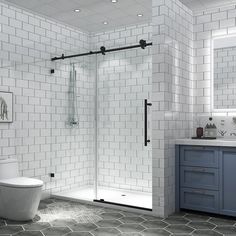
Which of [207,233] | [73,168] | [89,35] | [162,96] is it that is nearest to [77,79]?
[89,35]

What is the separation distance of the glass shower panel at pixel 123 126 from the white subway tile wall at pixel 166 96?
0.57 m

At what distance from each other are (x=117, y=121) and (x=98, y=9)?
169cm

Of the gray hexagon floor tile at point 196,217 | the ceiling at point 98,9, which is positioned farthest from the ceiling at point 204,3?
the gray hexagon floor tile at point 196,217

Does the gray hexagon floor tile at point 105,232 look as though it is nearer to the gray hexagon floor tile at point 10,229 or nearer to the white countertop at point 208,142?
the gray hexagon floor tile at point 10,229

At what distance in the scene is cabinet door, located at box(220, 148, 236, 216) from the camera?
3669 mm

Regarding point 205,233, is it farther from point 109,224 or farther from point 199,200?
point 109,224

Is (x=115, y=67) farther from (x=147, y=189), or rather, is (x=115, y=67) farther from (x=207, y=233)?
(x=207, y=233)

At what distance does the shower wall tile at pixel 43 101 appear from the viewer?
423 cm

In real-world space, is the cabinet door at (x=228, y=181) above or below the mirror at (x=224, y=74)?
below

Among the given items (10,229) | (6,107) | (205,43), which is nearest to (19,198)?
(10,229)

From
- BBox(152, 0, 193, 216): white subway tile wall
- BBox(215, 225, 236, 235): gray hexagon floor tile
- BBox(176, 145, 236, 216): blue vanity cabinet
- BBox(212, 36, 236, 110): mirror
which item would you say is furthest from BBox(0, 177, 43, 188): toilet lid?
BBox(212, 36, 236, 110): mirror

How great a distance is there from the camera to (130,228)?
3.36 m

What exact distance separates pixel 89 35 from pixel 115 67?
107 cm

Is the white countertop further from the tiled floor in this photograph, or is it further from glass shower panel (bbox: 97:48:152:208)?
the tiled floor
